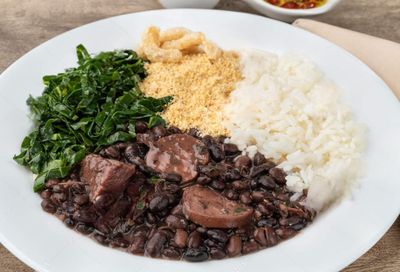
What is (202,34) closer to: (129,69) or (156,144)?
(129,69)

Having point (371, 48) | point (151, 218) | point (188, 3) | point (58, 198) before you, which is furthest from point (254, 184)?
point (188, 3)

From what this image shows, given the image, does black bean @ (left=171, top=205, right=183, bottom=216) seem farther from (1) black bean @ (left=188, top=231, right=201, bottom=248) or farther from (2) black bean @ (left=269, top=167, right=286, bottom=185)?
(2) black bean @ (left=269, top=167, right=286, bottom=185)

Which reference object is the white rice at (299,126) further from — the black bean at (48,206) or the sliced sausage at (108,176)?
the black bean at (48,206)

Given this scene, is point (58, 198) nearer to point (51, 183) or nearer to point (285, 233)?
point (51, 183)

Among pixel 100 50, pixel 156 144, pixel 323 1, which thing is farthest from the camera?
pixel 323 1

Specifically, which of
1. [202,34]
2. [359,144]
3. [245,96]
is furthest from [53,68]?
[359,144]
